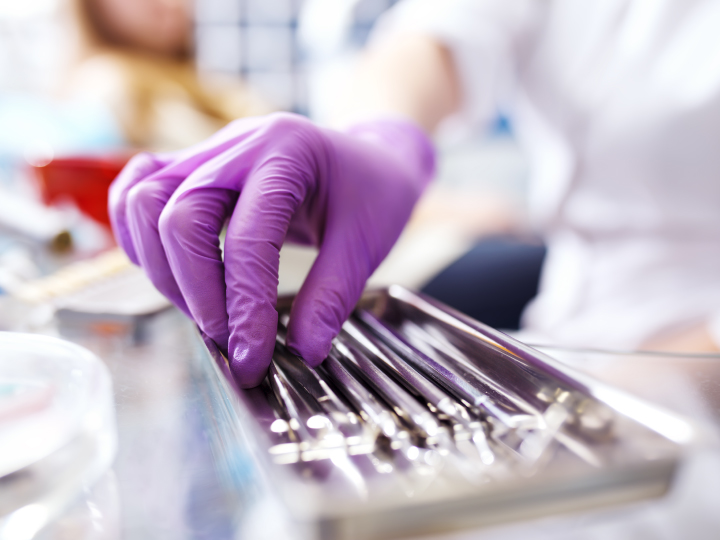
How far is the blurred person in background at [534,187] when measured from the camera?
0.46 metres

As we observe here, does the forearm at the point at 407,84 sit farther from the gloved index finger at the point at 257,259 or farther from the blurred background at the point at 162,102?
the gloved index finger at the point at 257,259

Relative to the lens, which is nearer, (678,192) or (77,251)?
(678,192)

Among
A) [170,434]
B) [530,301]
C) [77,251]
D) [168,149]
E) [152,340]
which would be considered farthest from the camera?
[168,149]

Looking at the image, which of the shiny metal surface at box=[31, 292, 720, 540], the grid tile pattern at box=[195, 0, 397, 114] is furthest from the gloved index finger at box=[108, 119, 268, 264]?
the grid tile pattern at box=[195, 0, 397, 114]

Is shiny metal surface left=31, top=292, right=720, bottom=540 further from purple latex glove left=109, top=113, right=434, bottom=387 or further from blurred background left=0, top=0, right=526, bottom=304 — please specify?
blurred background left=0, top=0, right=526, bottom=304

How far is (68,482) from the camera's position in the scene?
0.30 meters

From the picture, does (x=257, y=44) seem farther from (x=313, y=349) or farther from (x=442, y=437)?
(x=442, y=437)

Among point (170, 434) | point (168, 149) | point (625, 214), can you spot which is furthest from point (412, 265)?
point (168, 149)

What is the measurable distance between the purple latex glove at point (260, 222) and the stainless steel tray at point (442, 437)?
→ 0.13 feet

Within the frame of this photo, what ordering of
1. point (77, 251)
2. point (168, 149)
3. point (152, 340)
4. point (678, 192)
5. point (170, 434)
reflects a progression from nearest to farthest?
point (170, 434) → point (152, 340) → point (678, 192) → point (77, 251) → point (168, 149)

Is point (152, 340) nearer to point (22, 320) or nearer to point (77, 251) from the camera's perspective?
point (22, 320)

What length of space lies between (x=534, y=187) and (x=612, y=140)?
0.26 m

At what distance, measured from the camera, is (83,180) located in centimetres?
104

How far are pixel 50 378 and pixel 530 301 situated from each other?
938mm
